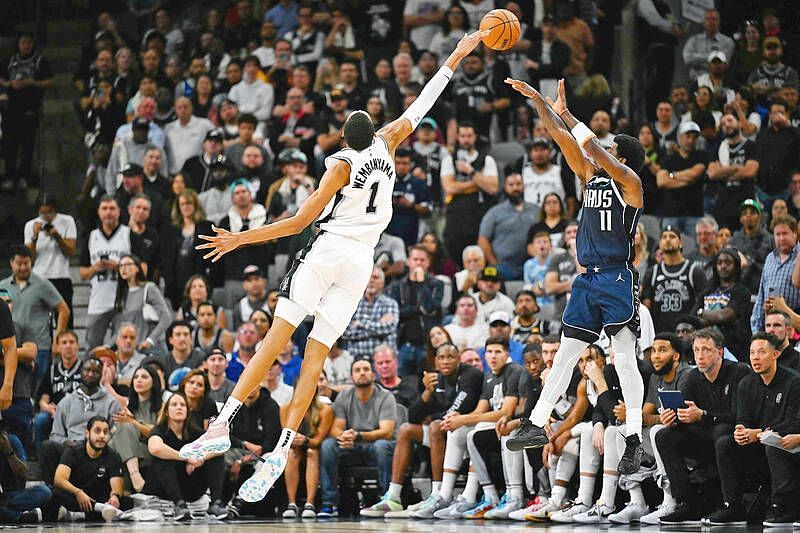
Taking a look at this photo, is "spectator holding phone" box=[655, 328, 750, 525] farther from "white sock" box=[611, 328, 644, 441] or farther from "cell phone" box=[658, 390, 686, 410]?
"white sock" box=[611, 328, 644, 441]

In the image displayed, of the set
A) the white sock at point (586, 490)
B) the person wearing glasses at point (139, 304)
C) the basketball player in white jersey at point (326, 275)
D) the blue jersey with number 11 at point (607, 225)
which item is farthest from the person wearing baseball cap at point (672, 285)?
the person wearing glasses at point (139, 304)

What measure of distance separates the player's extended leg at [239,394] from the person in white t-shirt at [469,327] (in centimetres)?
554

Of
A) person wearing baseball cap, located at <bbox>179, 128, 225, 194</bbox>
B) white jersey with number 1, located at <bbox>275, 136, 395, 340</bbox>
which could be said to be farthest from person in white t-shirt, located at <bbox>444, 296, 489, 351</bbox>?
white jersey with number 1, located at <bbox>275, 136, 395, 340</bbox>

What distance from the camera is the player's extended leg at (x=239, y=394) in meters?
8.88

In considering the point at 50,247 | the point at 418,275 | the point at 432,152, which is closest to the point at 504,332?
the point at 418,275

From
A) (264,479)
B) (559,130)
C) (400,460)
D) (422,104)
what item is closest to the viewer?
(264,479)

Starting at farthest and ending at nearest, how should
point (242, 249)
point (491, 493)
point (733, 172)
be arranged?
1. point (242, 249)
2. point (733, 172)
3. point (491, 493)

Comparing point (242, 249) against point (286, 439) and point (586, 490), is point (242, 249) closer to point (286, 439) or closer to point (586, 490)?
point (586, 490)

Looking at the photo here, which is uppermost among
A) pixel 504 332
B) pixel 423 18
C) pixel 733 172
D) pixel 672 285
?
pixel 423 18

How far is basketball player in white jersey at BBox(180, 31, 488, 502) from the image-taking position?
8.93m

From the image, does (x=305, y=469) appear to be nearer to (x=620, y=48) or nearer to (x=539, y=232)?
(x=539, y=232)

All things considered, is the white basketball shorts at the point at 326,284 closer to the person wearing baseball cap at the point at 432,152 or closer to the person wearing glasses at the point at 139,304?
the person wearing glasses at the point at 139,304

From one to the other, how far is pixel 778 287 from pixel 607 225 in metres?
3.99

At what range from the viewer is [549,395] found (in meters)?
9.38
